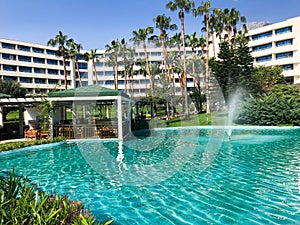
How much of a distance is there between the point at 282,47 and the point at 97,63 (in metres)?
46.5

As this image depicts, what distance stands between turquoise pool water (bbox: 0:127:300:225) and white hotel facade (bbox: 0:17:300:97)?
24.8m

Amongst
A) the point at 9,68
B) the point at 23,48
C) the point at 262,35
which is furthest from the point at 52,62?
the point at 262,35

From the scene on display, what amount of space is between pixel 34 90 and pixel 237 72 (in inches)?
1813

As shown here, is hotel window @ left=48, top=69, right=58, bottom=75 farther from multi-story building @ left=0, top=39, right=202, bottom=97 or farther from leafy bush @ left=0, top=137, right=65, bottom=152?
leafy bush @ left=0, top=137, right=65, bottom=152

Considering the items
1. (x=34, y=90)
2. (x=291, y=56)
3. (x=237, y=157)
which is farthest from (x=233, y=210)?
(x=34, y=90)

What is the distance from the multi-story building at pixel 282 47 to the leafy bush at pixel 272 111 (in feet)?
55.2

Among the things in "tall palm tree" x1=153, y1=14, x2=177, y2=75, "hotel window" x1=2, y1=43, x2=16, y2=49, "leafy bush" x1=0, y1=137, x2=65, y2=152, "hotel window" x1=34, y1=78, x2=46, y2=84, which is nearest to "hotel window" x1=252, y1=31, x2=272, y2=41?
"tall palm tree" x1=153, y1=14, x2=177, y2=75

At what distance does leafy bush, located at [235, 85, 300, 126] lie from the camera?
1034 inches

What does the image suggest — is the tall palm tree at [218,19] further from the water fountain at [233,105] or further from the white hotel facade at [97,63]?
the water fountain at [233,105]

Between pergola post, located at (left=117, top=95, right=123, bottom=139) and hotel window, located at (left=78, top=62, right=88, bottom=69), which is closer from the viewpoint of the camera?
pergola post, located at (left=117, top=95, right=123, bottom=139)

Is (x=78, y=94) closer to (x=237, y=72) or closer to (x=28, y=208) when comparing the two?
(x=28, y=208)

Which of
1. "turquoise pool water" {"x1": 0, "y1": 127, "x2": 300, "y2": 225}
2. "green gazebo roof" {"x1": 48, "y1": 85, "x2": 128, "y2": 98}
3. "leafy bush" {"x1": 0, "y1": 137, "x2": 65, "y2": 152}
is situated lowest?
"turquoise pool water" {"x1": 0, "y1": 127, "x2": 300, "y2": 225}

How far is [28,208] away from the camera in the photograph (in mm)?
3746

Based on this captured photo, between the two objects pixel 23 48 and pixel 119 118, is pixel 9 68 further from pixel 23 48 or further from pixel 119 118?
pixel 119 118
